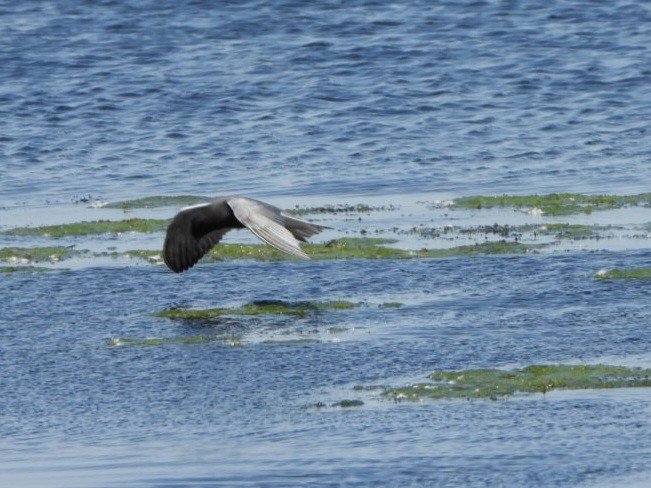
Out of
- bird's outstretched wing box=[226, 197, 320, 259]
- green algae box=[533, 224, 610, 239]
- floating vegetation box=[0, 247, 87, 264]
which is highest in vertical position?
bird's outstretched wing box=[226, 197, 320, 259]

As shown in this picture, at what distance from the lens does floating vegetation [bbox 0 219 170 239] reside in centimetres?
1752

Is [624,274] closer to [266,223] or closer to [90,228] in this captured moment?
[266,223]

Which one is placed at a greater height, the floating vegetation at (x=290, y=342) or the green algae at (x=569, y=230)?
the floating vegetation at (x=290, y=342)

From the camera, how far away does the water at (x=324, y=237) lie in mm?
10383

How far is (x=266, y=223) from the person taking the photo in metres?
14.2

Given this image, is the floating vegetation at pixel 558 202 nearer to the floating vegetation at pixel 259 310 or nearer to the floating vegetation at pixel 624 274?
the floating vegetation at pixel 624 274

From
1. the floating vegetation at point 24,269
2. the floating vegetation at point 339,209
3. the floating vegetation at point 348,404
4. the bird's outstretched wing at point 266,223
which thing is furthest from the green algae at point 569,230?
the floating vegetation at point 348,404

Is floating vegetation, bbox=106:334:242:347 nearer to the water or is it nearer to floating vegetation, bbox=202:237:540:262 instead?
the water

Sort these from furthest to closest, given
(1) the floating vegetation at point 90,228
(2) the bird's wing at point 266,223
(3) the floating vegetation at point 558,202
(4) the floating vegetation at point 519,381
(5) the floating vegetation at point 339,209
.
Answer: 1. (5) the floating vegetation at point 339,209
2. (3) the floating vegetation at point 558,202
3. (1) the floating vegetation at point 90,228
4. (2) the bird's wing at point 266,223
5. (4) the floating vegetation at point 519,381

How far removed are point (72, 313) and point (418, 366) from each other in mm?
→ 3415

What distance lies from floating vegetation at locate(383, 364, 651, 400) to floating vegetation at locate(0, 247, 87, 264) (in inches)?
218

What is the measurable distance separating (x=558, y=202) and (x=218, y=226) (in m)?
4.50

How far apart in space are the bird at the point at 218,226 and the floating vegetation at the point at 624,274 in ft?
7.70

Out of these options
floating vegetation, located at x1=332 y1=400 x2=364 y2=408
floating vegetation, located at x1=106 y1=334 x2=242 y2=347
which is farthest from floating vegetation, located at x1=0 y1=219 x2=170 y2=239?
floating vegetation, located at x1=332 y1=400 x2=364 y2=408
